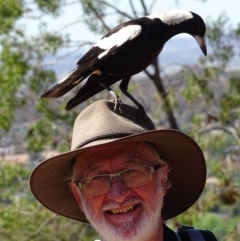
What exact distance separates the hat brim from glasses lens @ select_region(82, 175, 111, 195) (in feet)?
0.38

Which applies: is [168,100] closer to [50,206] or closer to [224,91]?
[224,91]

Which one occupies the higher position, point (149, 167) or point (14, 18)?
point (149, 167)

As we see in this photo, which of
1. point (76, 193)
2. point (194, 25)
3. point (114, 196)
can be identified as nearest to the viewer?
point (114, 196)

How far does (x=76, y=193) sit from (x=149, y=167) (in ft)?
1.05

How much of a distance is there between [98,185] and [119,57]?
0.54 meters

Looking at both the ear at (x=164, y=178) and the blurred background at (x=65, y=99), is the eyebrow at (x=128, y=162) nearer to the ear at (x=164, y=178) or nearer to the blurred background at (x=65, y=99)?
the ear at (x=164, y=178)

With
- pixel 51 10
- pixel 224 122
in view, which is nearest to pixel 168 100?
pixel 224 122

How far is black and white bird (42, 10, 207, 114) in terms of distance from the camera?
2.71 m

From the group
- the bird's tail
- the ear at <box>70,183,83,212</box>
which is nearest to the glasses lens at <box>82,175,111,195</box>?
the ear at <box>70,183,83,212</box>

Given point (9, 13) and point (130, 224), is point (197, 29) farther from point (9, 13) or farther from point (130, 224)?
point (9, 13)

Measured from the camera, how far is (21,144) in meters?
12.3

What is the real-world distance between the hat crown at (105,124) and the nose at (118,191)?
0.16 m

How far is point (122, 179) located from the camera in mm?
2459

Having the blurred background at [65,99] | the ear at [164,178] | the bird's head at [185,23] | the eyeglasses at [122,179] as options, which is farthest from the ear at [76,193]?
the blurred background at [65,99]
